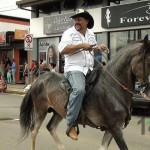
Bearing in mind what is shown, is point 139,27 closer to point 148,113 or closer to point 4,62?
point 148,113

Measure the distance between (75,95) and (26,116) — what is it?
1609 mm

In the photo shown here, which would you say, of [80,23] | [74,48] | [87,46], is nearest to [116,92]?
[87,46]

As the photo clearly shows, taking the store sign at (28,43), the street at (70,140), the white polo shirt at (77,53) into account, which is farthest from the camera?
the store sign at (28,43)

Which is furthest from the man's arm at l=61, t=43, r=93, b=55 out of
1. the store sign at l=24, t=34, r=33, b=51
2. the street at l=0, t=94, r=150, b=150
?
the store sign at l=24, t=34, r=33, b=51

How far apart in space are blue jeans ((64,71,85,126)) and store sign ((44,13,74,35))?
1684cm

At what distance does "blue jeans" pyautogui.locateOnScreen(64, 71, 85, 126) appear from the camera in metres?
5.44

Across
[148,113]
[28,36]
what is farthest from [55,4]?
[148,113]

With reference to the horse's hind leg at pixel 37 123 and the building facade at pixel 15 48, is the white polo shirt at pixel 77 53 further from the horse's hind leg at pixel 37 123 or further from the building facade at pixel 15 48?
the building facade at pixel 15 48

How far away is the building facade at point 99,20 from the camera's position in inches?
727

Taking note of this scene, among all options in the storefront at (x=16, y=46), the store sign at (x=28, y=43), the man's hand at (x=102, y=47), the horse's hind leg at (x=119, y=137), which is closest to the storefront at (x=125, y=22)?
the store sign at (x=28, y=43)

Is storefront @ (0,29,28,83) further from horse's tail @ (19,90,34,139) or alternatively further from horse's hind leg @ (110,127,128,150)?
horse's hind leg @ (110,127,128,150)

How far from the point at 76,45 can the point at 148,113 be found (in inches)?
301

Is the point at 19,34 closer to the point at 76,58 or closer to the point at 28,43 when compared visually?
the point at 28,43

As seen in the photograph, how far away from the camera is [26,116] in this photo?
22.1 ft
